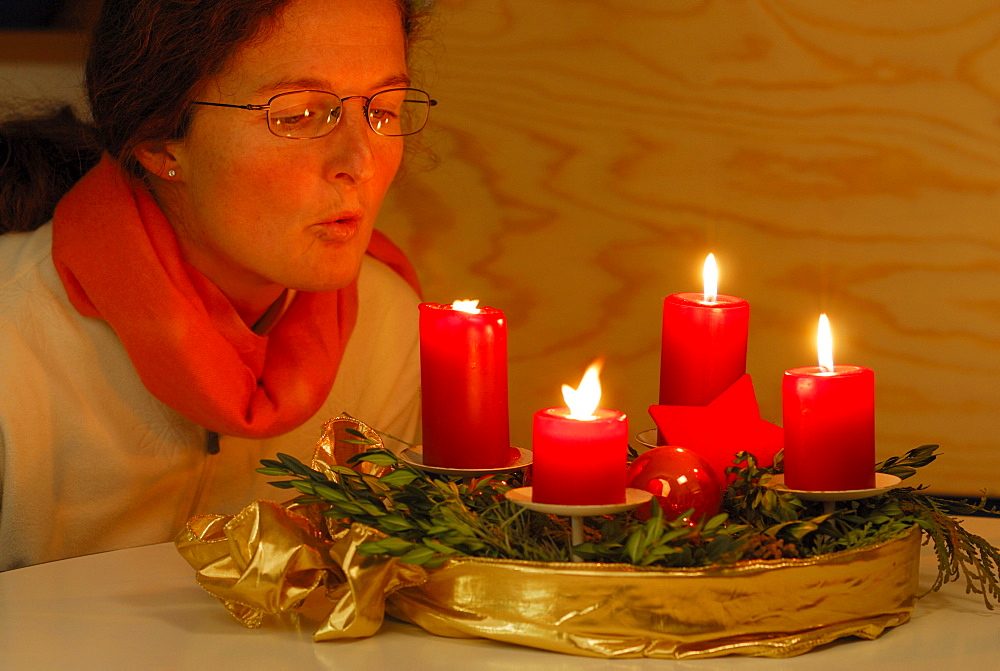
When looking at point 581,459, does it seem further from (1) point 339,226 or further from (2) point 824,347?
(1) point 339,226

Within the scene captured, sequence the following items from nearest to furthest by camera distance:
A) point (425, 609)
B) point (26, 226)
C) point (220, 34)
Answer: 1. point (425, 609)
2. point (220, 34)
3. point (26, 226)

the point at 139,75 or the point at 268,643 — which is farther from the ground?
the point at 139,75

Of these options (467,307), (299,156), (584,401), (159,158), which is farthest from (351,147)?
(584,401)

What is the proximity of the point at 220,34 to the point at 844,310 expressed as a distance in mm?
984

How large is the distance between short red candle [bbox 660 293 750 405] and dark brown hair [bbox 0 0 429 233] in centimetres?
58

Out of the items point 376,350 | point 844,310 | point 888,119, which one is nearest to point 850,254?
point 844,310

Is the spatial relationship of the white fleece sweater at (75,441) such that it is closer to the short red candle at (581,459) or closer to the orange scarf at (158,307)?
the orange scarf at (158,307)

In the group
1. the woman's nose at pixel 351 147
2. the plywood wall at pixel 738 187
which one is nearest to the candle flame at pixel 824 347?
the woman's nose at pixel 351 147

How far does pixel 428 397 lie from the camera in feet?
2.67

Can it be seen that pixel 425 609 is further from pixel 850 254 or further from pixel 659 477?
pixel 850 254

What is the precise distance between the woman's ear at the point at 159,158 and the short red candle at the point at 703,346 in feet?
2.14

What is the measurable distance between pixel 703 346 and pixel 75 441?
2.61 ft

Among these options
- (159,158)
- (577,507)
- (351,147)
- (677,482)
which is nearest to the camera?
(577,507)

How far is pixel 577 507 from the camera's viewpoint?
677 millimetres
